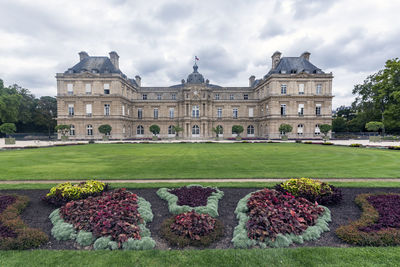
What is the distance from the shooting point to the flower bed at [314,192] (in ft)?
21.8

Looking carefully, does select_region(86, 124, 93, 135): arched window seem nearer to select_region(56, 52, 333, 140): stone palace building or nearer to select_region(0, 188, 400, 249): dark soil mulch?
select_region(56, 52, 333, 140): stone palace building

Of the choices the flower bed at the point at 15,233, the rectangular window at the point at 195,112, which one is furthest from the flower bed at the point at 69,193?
the rectangular window at the point at 195,112

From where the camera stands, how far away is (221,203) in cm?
683

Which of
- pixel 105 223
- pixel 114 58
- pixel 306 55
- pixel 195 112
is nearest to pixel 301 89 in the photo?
pixel 306 55

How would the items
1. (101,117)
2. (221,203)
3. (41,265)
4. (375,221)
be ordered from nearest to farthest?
(41,265) → (375,221) → (221,203) → (101,117)

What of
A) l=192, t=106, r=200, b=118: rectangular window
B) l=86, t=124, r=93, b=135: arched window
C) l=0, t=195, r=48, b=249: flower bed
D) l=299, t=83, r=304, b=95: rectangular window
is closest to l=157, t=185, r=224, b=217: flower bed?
l=0, t=195, r=48, b=249: flower bed

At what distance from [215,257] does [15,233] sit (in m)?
4.80

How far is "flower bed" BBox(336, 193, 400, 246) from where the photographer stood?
440 centimetres

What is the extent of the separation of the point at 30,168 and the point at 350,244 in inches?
627

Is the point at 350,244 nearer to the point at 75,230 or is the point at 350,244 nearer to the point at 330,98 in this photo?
the point at 75,230

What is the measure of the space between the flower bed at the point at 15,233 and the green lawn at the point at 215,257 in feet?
0.63

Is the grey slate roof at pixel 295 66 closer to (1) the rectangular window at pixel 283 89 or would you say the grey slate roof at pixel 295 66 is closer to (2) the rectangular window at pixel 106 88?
(1) the rectangular window at pixel 283 89

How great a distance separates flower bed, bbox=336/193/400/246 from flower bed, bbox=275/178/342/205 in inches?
29.9

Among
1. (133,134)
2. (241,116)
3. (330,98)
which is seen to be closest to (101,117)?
(133,134)
